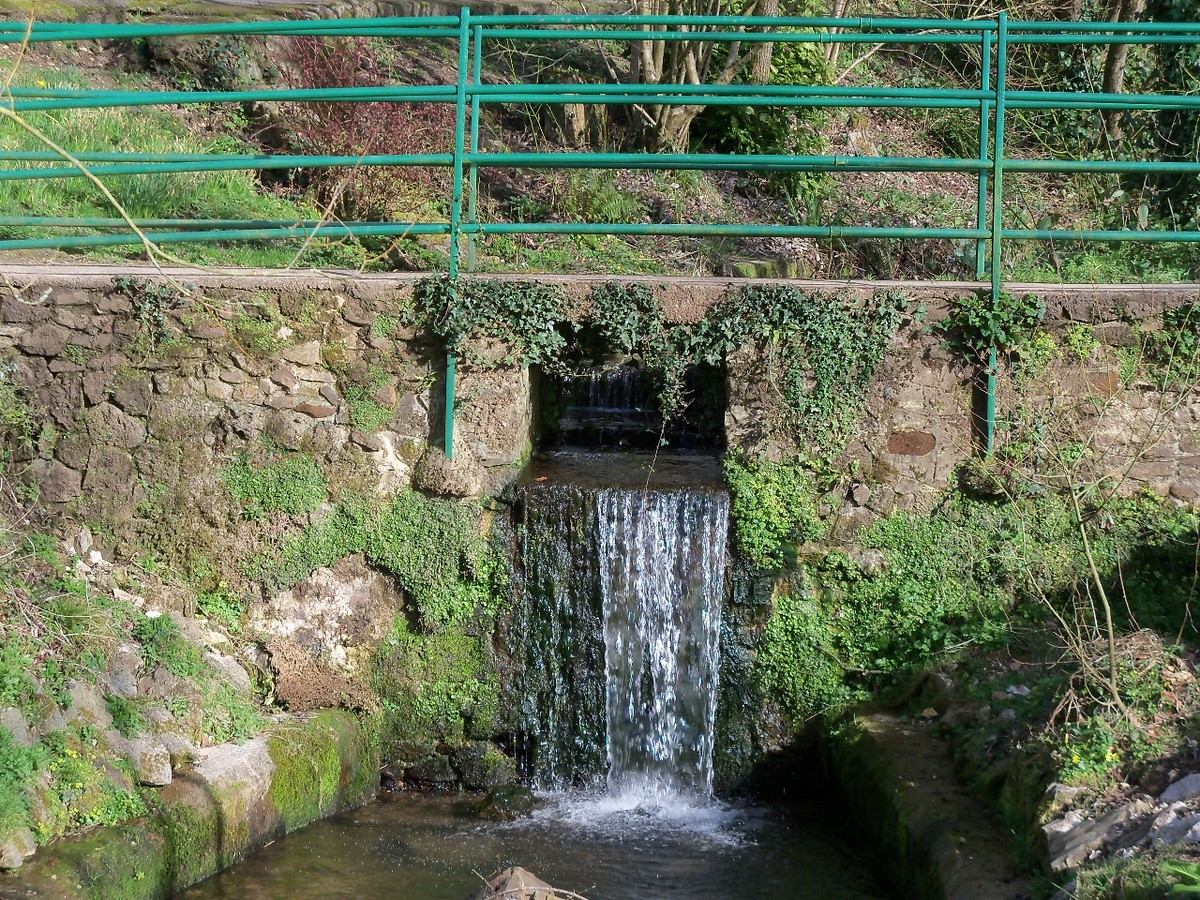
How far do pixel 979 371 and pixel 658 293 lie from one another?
1.83m

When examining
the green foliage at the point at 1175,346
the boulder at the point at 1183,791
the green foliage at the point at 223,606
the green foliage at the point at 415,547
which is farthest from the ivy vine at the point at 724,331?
the boulder at the point at 1183,791

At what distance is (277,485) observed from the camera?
6648 millimetres

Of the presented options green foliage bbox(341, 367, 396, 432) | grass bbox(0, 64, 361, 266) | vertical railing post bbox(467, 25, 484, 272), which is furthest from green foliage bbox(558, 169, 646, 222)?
green foliage bbox(341, 367, 396, 432)

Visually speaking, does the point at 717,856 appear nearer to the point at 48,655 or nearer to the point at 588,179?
the point at 48,655

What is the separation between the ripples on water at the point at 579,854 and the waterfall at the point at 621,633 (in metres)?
0.23

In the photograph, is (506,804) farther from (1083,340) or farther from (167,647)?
(1083,340)

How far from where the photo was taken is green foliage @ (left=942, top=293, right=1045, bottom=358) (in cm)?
659

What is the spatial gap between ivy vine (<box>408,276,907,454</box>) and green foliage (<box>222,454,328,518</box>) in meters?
1.03

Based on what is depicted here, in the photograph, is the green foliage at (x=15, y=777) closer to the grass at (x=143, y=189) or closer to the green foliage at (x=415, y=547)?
the green foliage at (x=415, y=547)

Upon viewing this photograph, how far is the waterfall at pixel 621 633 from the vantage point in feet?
21.7

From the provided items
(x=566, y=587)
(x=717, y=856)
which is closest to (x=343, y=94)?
(x=566, y=587)

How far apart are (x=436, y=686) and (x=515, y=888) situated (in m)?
1.98

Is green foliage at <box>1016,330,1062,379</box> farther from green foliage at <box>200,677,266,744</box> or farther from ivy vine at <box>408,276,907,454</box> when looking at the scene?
green foliage at <box>200,677,266,744</box>

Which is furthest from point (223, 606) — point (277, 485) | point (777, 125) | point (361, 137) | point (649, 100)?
point (777, 125)
